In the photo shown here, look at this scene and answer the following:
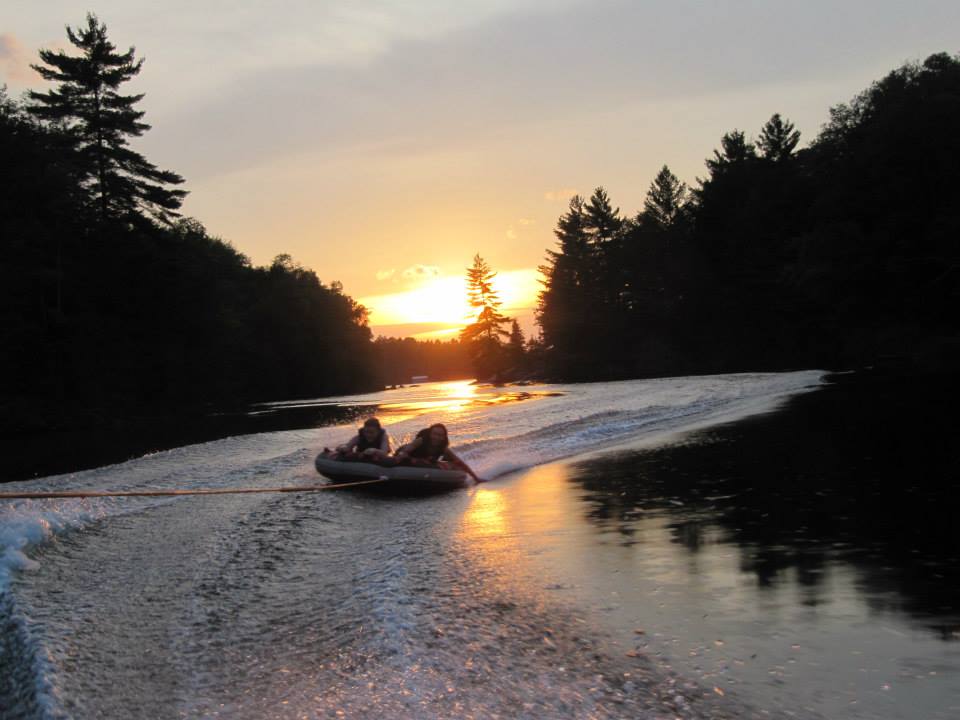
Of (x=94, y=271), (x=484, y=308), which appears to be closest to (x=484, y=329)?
(x=484, y=308)

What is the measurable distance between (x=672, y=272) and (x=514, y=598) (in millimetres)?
76558

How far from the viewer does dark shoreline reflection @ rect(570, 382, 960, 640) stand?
22.1ft

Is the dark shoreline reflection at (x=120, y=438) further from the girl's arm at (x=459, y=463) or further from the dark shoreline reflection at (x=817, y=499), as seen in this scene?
the dark shoreline reflection at (x=817, y=499)

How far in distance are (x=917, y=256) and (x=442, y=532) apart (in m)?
45.0

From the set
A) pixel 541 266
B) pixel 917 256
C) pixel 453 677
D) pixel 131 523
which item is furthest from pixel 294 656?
pixel 541 266

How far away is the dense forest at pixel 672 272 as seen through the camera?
39.4 meters

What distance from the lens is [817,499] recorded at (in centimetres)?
1010

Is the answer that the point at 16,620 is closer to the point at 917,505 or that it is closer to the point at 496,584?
the point at 496,584

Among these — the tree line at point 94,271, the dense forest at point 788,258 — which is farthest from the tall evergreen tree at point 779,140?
the tree line at point 94,271

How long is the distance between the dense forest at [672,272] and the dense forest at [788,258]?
0.16 metres

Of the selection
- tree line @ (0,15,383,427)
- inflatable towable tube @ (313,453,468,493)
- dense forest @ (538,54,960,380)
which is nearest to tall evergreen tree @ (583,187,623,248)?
dense forest @ (538,54,960,380)

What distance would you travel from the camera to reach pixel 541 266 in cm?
9744

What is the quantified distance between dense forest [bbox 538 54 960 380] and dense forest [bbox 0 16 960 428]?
0.16m

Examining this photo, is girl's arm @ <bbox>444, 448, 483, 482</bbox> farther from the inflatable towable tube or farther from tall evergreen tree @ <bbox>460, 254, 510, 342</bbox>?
tall evergreen tree @ <bbox>460, 254, 510, 342</bbox>
